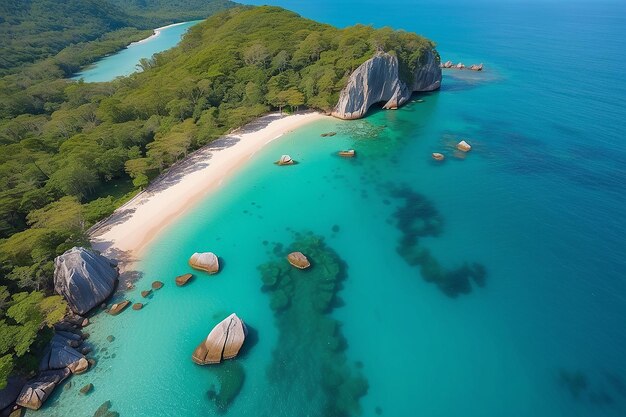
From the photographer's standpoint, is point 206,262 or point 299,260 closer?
point 206,262

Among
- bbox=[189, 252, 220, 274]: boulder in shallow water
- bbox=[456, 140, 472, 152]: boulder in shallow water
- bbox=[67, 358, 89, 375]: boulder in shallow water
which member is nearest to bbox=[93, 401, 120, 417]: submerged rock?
bbox=[67, 358, 89, 375]: boulder in shallow water

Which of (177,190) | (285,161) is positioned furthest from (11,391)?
(285,161)

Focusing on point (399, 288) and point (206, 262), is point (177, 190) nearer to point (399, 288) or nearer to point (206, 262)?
point (206, 262)

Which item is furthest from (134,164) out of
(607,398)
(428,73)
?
(428,73)

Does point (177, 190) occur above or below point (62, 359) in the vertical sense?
above

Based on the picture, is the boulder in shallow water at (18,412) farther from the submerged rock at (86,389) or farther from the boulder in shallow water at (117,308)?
the boulder in shallow water at (117,308)

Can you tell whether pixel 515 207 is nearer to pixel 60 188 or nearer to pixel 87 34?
pixel 60 188

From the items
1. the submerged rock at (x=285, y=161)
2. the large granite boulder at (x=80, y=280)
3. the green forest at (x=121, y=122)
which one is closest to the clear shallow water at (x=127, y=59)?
the green forest at (x=121, y=122)
